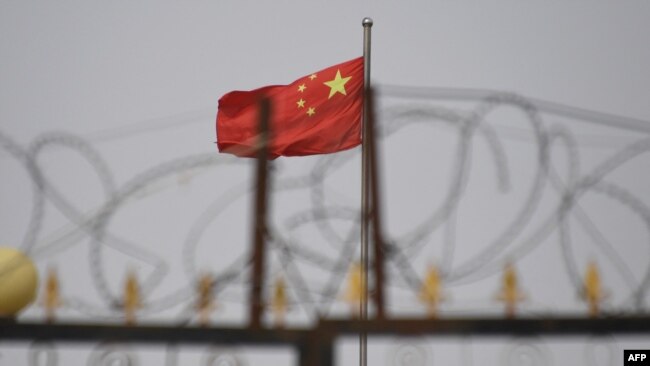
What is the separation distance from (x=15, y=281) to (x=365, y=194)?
5648mm

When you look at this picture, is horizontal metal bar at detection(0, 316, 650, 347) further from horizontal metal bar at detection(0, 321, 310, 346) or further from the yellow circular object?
the yellow circular object

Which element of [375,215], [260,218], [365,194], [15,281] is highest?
[365,194]

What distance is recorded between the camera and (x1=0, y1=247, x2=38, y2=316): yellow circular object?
15797mm

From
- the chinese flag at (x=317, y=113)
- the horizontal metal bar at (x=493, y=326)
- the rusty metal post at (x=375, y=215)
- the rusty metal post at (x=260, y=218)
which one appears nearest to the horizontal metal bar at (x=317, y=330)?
the horizontal metal bar at (x=493, y=326)

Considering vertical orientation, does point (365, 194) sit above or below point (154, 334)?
above

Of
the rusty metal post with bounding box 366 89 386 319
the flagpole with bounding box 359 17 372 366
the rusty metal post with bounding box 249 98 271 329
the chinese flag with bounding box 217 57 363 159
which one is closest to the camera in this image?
the rusty metal post with bounding box 249 98 271 329

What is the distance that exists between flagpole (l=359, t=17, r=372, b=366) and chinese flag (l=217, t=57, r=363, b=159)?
1.71 feet

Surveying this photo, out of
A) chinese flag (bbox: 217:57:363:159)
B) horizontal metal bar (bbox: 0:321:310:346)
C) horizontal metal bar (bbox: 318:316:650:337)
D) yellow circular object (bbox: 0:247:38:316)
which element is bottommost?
horizontal metal bar (bbox: 0:321:310:346)

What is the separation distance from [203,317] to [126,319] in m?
0.99

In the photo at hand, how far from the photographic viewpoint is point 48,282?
14086 millimetres

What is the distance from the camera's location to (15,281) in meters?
16.0

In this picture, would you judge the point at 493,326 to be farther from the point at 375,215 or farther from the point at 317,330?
the point at 375,215

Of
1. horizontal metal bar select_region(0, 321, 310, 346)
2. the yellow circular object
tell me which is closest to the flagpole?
horizontal metal bar select_region(0, 321, 310, 346)

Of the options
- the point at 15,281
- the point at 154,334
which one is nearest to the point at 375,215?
the point at 154,334
